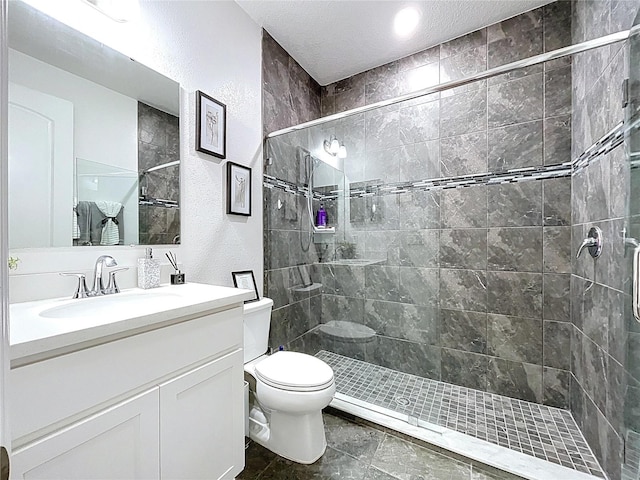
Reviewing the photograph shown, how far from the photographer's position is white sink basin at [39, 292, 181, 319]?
3.11 ft

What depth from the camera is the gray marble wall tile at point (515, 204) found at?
194 cm

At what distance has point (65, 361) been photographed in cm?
68

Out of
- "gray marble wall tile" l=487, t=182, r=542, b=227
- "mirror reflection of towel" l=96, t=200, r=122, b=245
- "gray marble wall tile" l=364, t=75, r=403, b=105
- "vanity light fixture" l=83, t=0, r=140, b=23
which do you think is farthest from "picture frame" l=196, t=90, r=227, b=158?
"gray marble wall tile" l=487, t=182, r=542, b=227

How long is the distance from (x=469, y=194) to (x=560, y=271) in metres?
0.74

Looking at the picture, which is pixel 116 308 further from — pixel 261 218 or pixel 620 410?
pixel 620 410

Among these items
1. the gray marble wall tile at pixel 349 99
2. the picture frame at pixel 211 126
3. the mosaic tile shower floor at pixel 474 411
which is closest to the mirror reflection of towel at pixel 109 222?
the picture frame at pixel 211 126

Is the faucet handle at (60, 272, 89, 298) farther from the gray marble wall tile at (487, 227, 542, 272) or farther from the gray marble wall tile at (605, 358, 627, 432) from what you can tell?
the gray marble wall tile at (487, 227, 542, 272)

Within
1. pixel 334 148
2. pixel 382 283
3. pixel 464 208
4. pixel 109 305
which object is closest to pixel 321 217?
pixel 334 148

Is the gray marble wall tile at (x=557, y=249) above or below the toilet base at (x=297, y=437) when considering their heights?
above

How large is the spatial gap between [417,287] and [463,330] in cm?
49

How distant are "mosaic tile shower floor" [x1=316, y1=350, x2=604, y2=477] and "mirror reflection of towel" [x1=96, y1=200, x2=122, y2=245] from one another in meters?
1.60

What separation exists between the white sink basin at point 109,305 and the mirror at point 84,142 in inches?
9.7

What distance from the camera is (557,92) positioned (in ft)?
6.19

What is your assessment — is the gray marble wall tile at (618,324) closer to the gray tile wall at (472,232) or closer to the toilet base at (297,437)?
the gray tile wall at (472,232)
